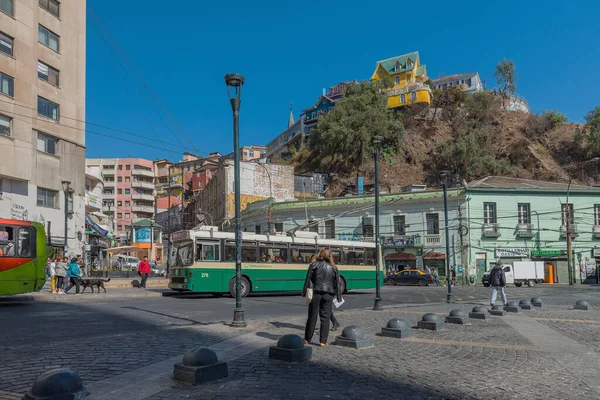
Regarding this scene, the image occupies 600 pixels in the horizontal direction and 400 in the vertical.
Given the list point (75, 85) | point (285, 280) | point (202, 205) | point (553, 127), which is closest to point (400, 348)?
point (285, 280)

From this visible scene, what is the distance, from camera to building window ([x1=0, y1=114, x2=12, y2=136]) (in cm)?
3069

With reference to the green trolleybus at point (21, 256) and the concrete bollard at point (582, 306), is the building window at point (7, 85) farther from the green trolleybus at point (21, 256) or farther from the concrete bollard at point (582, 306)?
the concrete bollard at point (582, 306)

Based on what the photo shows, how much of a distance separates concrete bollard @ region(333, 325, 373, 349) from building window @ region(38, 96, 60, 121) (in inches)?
1251

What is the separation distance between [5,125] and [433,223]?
32.3 m

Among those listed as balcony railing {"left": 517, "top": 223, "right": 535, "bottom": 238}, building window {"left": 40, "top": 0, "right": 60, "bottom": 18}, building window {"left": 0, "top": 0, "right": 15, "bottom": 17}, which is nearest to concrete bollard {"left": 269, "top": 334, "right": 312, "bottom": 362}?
building window {"left": 0, "top": 0, "right": 15, "bottom": 17}

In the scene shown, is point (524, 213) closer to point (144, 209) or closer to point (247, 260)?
point (247, 260)

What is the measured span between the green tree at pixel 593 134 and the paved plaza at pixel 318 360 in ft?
199

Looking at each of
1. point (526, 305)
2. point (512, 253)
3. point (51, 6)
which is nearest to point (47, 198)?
point (51, 6)

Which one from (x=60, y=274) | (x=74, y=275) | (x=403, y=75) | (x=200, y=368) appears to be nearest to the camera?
(x=200, y=368)

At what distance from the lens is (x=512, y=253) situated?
4266 cm

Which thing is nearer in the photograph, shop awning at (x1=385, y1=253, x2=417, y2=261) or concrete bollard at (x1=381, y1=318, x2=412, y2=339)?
concrete bollard at (x1=381, y1=318, x2=412, y2=339)

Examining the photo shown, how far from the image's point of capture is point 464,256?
42.4 m

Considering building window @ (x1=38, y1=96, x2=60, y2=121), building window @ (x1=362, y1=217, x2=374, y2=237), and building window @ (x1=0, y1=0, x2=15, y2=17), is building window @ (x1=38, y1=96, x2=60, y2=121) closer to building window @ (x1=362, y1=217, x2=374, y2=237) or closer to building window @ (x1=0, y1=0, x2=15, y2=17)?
building window @ (x1=0, y1=0, x2=15, y2=17)

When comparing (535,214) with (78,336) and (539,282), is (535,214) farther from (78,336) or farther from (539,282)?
(78,336)
